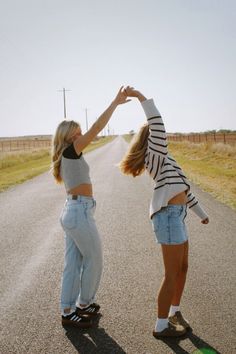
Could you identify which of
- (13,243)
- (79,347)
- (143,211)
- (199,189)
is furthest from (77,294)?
(199,189)

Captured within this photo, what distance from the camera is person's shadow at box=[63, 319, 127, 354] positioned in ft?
11.7

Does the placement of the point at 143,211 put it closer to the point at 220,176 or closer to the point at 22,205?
the point at 22,205

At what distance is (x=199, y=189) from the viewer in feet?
45.9

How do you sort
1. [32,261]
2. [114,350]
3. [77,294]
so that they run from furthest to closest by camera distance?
[32,261], [77,294], [114,350]

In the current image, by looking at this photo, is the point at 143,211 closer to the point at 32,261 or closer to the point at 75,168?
the point at 32,261

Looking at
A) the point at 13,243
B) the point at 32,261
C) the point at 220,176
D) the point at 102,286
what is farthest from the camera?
the point at 220,176

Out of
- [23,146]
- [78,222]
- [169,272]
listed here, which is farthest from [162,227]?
[23,146]

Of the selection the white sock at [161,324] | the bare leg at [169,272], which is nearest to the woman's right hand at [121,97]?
the bare leg at [169,272]

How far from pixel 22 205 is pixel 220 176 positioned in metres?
9.20

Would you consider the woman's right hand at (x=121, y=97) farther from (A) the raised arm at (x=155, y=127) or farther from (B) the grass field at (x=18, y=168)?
(B) the grass field at (x=18, y=168)

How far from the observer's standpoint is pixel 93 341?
3754 millimetres

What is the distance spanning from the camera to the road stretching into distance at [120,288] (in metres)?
3.70

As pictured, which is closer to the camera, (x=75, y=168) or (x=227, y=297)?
(x=75, y=168)

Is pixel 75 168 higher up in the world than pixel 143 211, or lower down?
higher up
